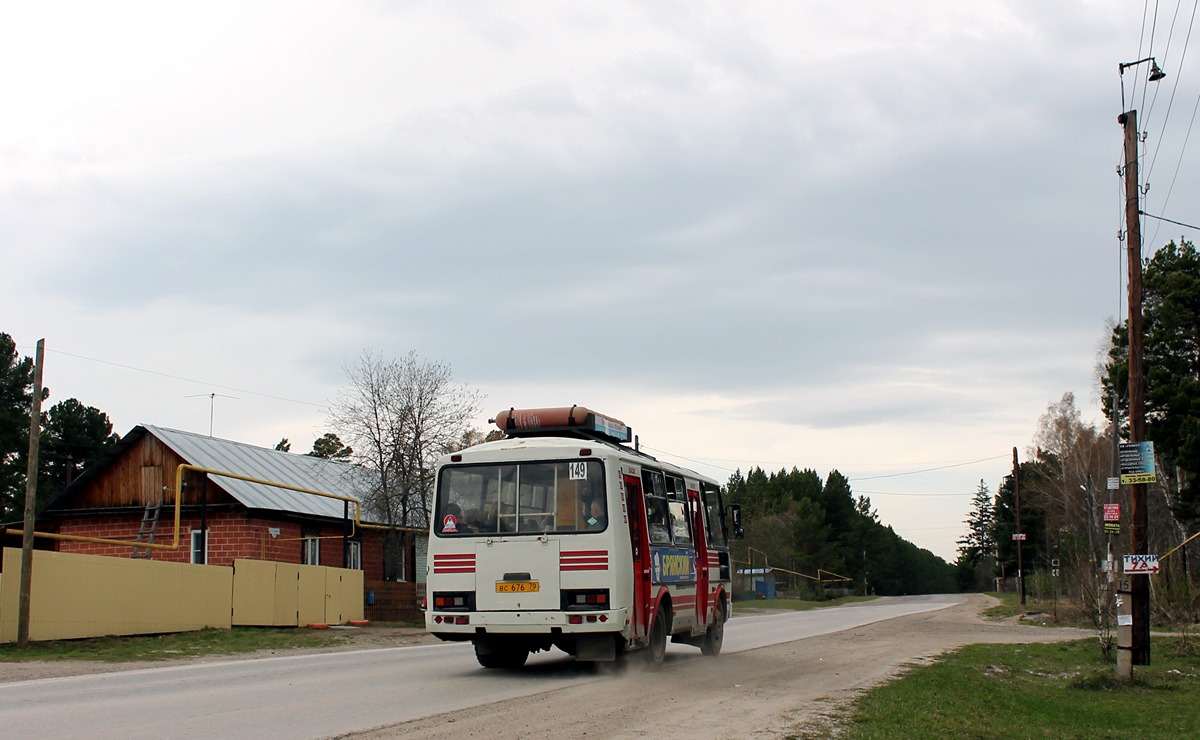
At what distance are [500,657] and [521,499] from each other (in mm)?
2427

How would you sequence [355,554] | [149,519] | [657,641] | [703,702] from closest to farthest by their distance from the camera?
1. [703,702]
2. [657,641]
3. [149,519]
4. [355,554]

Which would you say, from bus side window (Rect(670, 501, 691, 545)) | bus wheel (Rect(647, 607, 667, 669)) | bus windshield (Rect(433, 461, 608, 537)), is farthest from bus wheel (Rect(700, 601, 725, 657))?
bus windshield (Rect(433, 461, 608, 537))

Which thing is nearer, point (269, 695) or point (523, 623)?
point (269, 695)

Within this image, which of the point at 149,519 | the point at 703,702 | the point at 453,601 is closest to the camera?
the point at 703,702

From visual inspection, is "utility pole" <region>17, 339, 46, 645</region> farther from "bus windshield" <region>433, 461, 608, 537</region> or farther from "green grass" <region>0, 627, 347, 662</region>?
"bus windshield" <region>433, 461, 608, 537</region>

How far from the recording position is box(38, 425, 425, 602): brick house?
34156mm

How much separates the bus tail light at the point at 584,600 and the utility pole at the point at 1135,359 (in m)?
10.1

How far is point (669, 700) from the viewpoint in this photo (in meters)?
12.0

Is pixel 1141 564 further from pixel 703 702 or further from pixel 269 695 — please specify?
pixel 269 695

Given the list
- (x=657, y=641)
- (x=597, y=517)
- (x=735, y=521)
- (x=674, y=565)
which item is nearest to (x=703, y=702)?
(x=597, y=517)

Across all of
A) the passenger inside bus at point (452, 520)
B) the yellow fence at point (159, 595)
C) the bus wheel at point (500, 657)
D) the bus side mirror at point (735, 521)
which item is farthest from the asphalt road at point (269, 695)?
the yellow fence at point (159, 595)

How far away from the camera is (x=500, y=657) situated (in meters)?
15.7

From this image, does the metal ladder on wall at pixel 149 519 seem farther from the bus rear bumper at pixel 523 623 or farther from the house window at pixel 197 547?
the bus rear bumper at pixel 523 623

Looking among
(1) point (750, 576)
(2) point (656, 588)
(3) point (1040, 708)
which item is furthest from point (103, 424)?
(3) point (1040, 708)
